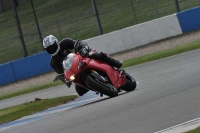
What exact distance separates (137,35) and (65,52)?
40.3 ft

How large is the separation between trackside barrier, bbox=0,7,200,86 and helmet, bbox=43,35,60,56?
40.2ft

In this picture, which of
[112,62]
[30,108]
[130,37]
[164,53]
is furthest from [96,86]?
[130,37]

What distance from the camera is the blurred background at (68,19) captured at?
93.0 ft

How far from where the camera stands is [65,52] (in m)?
14.2

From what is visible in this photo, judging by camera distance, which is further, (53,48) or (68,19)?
Answer: (68,19)

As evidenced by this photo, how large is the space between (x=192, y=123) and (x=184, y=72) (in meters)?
6.71

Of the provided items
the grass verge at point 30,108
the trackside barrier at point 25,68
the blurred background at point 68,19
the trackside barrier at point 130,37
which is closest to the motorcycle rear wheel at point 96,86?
the grass verge at point 30,108

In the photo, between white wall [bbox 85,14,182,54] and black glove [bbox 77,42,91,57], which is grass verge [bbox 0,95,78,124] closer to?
black glove [bbox 77,42,91,57]

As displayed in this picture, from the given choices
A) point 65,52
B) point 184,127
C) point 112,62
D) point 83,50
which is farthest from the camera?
point 65,52

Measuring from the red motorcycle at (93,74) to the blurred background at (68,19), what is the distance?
14.0 metres

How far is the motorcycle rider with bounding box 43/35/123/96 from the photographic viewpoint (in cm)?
1334

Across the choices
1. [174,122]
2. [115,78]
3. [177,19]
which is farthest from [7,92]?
[174,122]

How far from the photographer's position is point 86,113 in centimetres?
1219

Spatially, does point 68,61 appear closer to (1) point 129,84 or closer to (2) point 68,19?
(1) point 129,84
